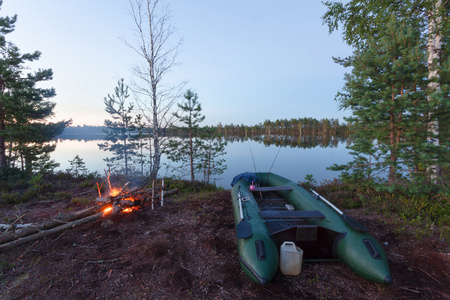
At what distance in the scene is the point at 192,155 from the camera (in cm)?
1088

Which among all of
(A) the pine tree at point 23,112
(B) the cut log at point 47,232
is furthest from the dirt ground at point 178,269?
(A) the pine tree at point 23,112

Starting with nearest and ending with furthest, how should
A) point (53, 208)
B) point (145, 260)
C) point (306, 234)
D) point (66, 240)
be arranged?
point (306, 234) → point (145, 260) → point (66, 240) → point (53, 208)

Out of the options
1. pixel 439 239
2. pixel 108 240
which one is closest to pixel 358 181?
pixel 439 239

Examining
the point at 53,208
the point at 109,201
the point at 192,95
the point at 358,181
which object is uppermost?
the point at 192,95

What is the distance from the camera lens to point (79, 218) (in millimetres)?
4754

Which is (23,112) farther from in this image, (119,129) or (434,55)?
(434,55)

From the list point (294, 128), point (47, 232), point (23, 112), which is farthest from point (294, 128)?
point (47, 232)

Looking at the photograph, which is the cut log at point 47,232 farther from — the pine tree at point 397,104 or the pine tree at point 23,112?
the pine tree at point 23,112

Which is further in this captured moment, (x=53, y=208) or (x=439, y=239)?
(x=53, y=208)

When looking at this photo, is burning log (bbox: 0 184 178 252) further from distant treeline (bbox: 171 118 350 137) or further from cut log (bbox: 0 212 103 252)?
distant treeline (bbox: 171 118 350 137)

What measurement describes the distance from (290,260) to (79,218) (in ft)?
17.7

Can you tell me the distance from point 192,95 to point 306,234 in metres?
9.56

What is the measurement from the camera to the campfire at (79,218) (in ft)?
12.0

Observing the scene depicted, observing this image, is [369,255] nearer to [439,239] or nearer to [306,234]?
[306,234]
